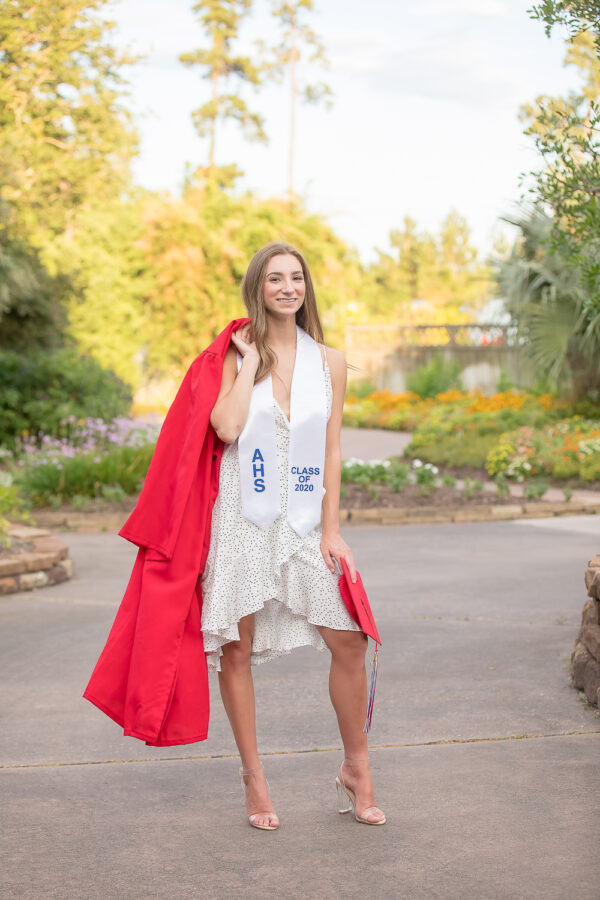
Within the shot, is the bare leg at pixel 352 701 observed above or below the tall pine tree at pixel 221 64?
below

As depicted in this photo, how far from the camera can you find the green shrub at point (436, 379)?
2502 centimetres

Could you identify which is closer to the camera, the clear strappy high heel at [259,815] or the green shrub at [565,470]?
the clear strappy high heel at [259,815]

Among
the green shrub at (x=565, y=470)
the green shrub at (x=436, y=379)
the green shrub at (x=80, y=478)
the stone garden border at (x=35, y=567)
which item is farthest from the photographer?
the green shrub at (x=436, y=379)

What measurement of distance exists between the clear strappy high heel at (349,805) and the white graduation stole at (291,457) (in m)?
0.81

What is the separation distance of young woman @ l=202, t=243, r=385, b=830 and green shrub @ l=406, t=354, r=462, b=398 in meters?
21.9

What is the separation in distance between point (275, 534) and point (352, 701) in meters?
0.55

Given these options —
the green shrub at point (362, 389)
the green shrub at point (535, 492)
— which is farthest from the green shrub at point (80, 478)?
the green shrub at point (362, 389)

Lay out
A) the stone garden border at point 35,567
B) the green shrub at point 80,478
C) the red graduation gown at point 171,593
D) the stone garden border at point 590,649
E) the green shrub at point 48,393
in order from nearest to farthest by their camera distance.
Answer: the red graduation gown at point 171,593 → the stone garden border at point 590,649 → the stone garden border at point 35,567 → the green shrub at point 80,478 → the green shrub at point 48,393

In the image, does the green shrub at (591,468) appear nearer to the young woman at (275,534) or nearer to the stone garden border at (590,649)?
the stone garden border at (590,649)

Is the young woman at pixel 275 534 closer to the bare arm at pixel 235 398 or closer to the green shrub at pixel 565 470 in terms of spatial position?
the bare arm at pixel 235 398

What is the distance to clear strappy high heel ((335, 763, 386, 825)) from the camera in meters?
3.17

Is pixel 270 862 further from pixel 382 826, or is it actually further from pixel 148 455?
pixel 148 455

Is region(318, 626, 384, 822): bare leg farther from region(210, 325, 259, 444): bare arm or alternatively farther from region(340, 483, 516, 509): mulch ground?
region(340, 483, 516, 509): mulch ground

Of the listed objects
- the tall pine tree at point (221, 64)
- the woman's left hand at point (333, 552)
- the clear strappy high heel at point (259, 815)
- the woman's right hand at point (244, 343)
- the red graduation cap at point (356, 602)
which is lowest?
the clear strappy high heel at point (259, 815)
